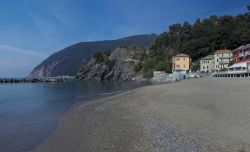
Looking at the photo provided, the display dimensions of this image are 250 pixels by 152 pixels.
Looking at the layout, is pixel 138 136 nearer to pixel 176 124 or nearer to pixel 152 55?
pixel 176 124

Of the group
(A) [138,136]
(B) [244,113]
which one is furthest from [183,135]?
(B) [244,113]

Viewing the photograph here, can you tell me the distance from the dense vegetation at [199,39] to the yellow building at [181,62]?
4.74 meters

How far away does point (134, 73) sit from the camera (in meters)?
142

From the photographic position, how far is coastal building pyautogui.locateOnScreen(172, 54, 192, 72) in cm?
10494

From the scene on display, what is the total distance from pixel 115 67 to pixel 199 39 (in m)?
61.3

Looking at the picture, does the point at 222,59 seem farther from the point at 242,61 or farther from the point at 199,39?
the point at 199,39

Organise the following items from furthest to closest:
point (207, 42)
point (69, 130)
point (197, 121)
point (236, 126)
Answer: point (207, 42) → point (69, 130) → point (197, 121) → point (236, 126)

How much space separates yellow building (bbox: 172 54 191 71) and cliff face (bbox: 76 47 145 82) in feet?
122

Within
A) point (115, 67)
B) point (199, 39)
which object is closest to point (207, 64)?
point (199, 39)

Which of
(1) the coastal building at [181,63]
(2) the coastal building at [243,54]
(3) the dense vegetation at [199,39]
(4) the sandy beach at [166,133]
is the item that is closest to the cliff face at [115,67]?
(3) the dense vegetation at [199,39]

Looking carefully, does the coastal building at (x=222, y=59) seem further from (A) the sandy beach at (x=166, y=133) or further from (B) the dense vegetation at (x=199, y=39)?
(A) the sandy beach at (x=166, y=133)

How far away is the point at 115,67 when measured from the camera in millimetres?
161000

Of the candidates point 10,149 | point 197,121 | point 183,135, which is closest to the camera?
point 183,135

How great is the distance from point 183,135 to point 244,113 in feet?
17.7
